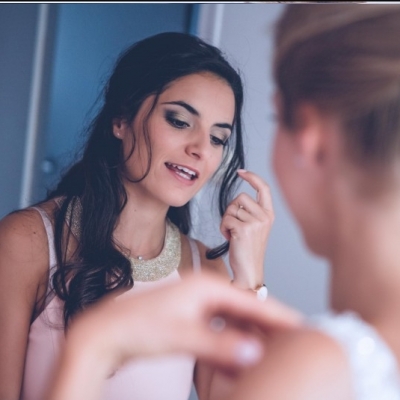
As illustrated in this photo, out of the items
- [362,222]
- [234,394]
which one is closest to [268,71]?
[362,222]

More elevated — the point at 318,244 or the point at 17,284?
the point at 318,244

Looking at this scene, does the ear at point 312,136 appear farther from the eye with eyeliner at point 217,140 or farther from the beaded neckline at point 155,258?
the beaded neckline at point 155,258

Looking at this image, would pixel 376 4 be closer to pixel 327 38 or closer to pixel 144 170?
Answer: pixel 327 38

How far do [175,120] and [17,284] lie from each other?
29cm

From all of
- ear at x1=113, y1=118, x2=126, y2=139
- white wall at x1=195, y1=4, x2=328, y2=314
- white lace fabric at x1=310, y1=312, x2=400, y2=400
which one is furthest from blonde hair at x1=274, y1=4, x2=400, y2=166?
ear at x1=113, y1=118, x2=126, y2=139

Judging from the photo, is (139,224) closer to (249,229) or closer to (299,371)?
(249,229)

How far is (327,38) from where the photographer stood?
0.38 m

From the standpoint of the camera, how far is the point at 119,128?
78 centimetres

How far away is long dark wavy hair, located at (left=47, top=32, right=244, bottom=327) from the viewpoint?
729mm

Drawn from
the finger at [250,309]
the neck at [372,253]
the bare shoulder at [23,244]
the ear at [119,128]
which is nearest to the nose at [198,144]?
the ear at [119,128]

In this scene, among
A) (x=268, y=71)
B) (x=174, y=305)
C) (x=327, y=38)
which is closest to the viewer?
(x=174, y=305)

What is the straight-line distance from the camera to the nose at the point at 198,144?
691 mm

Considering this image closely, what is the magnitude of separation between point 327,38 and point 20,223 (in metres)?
0.50

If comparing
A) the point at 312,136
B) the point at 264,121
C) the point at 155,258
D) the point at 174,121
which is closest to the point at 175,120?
the point at 174,121
